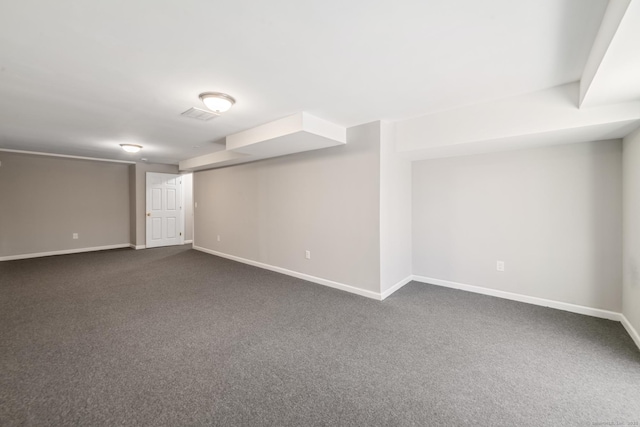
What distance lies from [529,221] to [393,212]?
5.24 ft

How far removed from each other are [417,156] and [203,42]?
294cm

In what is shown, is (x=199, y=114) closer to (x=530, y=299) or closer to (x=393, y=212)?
(x=393, y=212)

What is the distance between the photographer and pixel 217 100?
259 centimetres

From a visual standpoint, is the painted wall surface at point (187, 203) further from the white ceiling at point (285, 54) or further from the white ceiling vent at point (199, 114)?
the white ceiling vent at point (199, 114)

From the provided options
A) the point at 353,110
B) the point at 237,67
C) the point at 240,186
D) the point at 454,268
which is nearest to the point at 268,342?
the point at 237,67

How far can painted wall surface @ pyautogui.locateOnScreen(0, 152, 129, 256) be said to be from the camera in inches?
215

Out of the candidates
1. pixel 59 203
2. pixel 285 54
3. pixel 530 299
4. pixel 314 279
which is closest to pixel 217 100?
pixel 285 54

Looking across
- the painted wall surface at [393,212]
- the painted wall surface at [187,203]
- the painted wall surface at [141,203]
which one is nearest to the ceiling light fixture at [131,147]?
the painted wall surface at [141,203]

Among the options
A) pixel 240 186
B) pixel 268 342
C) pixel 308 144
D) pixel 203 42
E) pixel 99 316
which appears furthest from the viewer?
pixel 240 186

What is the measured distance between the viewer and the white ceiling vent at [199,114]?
3004mm

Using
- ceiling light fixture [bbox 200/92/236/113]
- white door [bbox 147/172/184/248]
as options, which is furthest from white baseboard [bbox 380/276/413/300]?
white door [bbox 147/172/184/248]

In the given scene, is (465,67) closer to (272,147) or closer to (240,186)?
(272,147)

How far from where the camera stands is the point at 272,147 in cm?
387

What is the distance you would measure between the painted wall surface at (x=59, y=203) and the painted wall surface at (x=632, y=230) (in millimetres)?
Result: 9241
